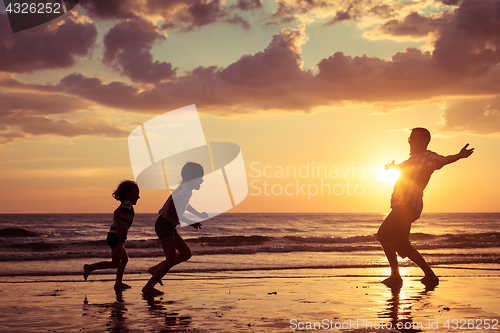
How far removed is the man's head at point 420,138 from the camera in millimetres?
6566

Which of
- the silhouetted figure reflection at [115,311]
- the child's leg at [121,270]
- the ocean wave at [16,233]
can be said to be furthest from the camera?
the ocean wave at [16,233]

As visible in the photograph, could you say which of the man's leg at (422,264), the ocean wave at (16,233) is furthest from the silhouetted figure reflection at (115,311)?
the ocean wave at (16,233)

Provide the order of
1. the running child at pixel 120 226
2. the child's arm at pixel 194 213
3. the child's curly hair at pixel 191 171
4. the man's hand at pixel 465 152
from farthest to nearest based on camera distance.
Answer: the running child at pixel 120 226 < the child's curly hair at pixel 191 171 < the child's arm at pixel 194 213 < the man's hand at pixel 465 152

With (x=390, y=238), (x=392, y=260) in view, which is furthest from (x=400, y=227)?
(x=392, y=260)

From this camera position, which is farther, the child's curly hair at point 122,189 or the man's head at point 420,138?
the child's curly hair at point 122,189

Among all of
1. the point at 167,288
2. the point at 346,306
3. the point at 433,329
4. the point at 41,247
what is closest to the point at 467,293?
the point at 346,306

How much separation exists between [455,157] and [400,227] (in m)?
1.28

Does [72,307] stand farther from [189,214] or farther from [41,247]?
[41,247]

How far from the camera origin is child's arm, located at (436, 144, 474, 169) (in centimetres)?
577

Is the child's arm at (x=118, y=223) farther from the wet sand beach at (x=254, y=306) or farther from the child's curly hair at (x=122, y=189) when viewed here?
the wet sand beach at (x=254, y=306)

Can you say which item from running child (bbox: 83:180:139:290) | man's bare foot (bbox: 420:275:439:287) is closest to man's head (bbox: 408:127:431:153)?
man's bare foot (bbox: 420:275:439:287)

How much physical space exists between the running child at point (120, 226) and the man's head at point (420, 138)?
434 centimetres

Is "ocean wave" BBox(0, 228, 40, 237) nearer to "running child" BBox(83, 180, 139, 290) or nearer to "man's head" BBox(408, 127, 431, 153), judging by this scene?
"running child" BBox(83, 180, 139, 290)

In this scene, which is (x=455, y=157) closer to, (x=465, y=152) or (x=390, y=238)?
(x=465, y=152)
